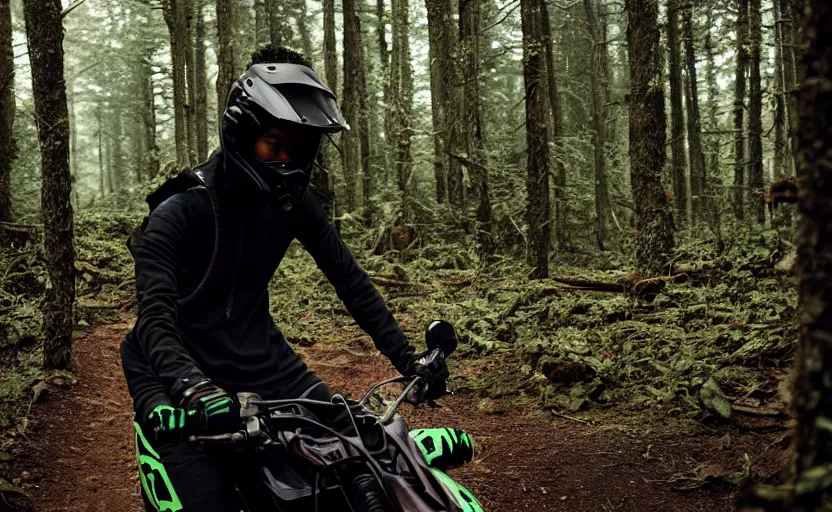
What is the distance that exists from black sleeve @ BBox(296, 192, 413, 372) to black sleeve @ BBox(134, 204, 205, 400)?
2.32ft

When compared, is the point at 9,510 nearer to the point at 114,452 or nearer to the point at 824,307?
the point at 114,452

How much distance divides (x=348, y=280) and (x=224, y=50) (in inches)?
578

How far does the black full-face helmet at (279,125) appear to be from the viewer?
3109 millimetres

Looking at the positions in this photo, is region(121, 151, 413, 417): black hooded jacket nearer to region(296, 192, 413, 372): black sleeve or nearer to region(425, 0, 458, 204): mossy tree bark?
region(296, 192, 413, 372): black sleeve

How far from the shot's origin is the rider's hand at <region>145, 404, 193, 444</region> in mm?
2451

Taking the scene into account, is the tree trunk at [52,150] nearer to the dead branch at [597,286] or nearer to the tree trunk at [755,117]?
the dead branch at [597,286]

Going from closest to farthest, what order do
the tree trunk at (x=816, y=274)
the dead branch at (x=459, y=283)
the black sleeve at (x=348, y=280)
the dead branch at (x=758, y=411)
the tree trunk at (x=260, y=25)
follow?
the tree trunk at (x=816, y=274) → the black sleeve at (x=348, y=280) → the dead branch at (x=758, y=411) → the dead branch at (x=459, y=283) → the tree trunk at (x=260, y=25)

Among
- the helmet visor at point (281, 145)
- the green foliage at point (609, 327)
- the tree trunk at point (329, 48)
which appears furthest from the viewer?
the tree trunk at point (329, 48)

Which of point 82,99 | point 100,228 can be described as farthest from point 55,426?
point 82,99

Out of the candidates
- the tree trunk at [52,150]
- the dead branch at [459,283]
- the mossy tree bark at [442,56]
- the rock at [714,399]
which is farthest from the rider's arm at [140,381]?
the mossy tree bark at [442,56]

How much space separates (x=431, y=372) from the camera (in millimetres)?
3197

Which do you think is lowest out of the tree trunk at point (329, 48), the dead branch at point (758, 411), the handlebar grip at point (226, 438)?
the dead branch at point (758, 411)

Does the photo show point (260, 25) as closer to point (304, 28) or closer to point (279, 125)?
point (304, 28)

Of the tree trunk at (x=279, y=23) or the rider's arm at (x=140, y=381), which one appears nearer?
the rider's arm at (x=140, y=381)
